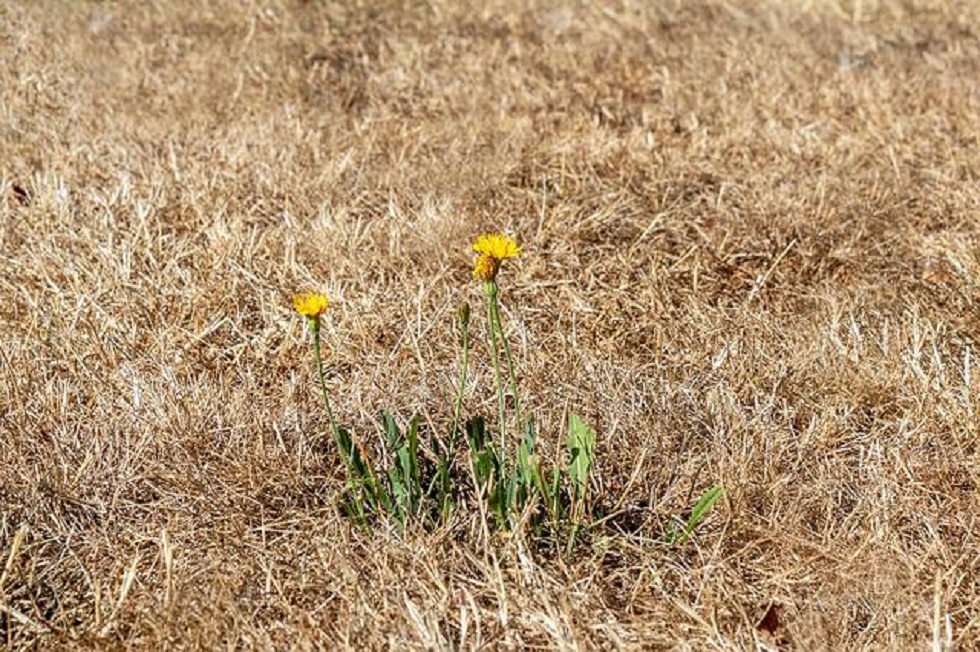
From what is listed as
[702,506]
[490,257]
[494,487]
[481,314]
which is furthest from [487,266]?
[481,314]

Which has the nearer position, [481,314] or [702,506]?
[702,506]

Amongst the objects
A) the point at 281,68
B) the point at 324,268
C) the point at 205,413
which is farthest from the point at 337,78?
the point at 205,413

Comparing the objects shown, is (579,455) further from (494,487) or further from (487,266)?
(487,266)

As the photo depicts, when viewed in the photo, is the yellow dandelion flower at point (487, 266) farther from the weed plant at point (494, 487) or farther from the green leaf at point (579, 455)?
the green leaf at point (579, 455)

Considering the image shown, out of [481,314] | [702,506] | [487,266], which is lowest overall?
[481,314]

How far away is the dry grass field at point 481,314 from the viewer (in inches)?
70.1

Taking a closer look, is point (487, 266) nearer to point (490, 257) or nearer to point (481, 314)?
point (490, 257)

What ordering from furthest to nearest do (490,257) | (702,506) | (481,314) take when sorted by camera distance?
(481,314), (702,506), (490,257)

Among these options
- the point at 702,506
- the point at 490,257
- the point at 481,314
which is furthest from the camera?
the point at 481,314

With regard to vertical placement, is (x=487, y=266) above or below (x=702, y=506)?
above

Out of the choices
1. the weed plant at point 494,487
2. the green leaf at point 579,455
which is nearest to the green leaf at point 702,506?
the weed plant at point 494,487

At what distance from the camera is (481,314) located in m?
2.72

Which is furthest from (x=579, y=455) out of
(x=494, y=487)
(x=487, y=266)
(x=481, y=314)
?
(x=481, y=314)

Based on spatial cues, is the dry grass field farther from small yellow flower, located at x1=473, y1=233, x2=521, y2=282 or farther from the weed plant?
small yellow flower, located at x1=473, y1=233, x2=521, y2=282
